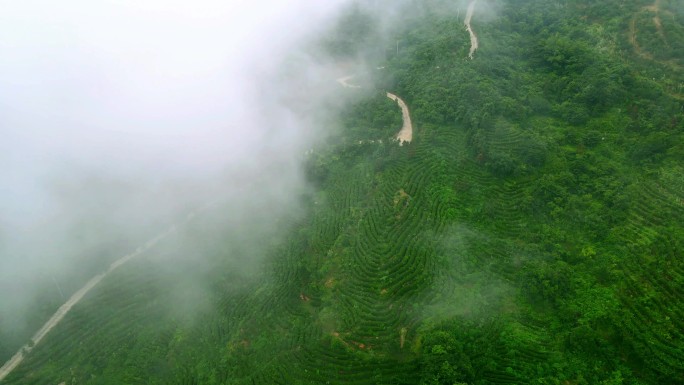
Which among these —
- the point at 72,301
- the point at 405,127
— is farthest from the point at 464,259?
the point at 72,301

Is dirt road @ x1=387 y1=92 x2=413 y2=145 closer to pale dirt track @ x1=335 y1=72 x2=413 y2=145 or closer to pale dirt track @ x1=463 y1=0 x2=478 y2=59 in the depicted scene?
pale dirt track @ x1=335 y1=72 x2=413 y2=145

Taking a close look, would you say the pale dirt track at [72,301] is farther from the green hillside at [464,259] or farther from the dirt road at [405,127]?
the dirt road at [405,127]

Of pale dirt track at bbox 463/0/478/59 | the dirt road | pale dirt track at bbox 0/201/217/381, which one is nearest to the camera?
pale dirt track at bbox 0/201/217/381

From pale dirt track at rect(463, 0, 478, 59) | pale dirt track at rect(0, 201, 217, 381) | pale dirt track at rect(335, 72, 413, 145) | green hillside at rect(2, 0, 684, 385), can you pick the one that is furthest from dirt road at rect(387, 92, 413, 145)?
pale dirt track at rect(0, 201, 217, 381)

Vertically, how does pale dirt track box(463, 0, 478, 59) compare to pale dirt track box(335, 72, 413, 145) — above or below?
above

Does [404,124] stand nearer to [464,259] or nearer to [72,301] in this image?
[464,259]
